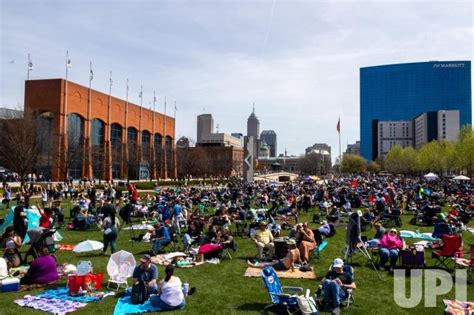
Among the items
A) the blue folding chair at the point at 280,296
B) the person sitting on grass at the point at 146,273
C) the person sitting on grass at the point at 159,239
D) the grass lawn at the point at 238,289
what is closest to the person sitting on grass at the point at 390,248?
the grass lawn at the point at 238,289

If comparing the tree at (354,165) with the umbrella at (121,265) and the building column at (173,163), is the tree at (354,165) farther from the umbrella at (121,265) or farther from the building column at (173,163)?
the umbrella at (121,265)

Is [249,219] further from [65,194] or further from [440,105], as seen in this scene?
[440,105]

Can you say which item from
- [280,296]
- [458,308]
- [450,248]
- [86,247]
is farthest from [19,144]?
[458,308]

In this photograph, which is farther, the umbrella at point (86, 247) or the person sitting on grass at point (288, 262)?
the umbrella at point (86, 247)

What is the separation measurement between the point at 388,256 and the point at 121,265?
23.9ft

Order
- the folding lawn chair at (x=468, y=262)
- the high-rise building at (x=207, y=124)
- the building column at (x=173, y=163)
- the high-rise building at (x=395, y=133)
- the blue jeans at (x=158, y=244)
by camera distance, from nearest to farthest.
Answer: the folding lawn chair at (x=468, y=262)
the blue jeans at (x=158, y=244)
the building column at (x=173, y=163)
the high-rise building at (x=395, y=133)
the high-rise building at (x=207, y=124)

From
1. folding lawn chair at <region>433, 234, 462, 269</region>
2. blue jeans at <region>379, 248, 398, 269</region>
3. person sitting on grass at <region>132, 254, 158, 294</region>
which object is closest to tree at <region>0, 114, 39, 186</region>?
person sitting on grass at <region>132, 254, 158, 294</region>

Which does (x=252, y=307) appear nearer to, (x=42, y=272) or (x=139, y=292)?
(x=139, y=292)

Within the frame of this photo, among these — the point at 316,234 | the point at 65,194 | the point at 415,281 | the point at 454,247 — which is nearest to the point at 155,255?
the point at 316,234

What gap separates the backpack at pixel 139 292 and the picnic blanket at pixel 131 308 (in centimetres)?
11

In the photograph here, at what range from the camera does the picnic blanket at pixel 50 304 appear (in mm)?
7848

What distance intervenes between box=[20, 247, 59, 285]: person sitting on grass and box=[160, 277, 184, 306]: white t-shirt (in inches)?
133

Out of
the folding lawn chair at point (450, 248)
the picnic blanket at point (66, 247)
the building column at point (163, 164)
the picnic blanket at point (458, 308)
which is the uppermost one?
the building column at point (163, 164)

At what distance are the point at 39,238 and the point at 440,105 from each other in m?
178
